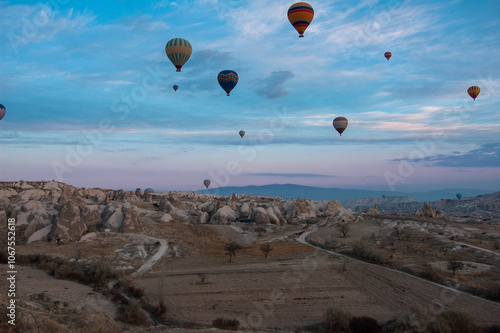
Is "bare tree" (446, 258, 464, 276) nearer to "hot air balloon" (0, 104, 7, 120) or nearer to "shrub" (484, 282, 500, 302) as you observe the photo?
"shrub" (484, 282, 500, 302)

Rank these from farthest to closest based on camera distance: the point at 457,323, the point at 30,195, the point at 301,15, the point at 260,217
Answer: the point at 30,195 < the point at 260,217 < the point at 301,15 < the point at 457,323

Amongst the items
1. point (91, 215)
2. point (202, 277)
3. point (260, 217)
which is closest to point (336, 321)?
point (202, 277)

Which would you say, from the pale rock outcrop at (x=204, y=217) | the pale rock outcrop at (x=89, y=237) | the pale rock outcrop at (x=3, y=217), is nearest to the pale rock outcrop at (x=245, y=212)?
the pale rock outcrop at (x=204, y=217)

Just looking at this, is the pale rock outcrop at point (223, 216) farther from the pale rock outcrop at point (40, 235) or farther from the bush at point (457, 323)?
the bush at point (457, 323)

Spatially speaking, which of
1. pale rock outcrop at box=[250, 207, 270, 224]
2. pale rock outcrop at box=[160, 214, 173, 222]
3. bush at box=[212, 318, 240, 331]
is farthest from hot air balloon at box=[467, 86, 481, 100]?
bush at box=[212, 318, 240, 331]

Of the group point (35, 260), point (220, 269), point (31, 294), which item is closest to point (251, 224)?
point (220, 269)

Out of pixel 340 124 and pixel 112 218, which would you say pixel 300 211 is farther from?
pixel 112 218
